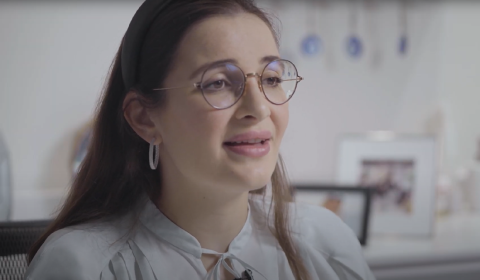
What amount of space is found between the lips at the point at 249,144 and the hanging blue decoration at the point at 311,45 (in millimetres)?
1238

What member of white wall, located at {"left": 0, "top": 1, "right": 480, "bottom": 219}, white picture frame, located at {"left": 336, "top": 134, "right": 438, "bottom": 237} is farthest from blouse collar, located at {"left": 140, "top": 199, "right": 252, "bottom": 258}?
white picture frame, located at {"left": 336, "top": 134, "right": 438, "bottom": 237}

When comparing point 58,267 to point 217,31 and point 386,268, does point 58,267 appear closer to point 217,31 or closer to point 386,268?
point 217,31

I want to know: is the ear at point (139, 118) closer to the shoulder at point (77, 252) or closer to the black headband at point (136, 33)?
the black headband at point (136, 33)

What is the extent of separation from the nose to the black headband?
0.54 feet

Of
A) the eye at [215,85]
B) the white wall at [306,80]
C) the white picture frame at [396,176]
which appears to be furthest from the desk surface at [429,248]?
the eye at [215,85]

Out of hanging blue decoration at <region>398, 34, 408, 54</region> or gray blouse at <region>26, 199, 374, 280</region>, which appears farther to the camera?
hanging blue decoration at <region>398, 34, 408, 54</region>

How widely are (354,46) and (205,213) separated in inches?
52.6

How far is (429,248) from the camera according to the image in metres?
1.52

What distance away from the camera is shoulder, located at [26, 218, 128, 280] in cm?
70

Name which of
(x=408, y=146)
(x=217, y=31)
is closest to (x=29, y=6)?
(x=217, y=31)

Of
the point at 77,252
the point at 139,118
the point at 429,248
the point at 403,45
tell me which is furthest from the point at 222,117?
the point at 403,45

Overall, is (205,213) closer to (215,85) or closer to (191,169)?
(191,169)

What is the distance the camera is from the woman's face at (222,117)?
0.73 meters

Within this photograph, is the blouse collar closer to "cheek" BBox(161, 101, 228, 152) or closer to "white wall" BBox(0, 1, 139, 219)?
"cheek" BBox(161, 101, 228, 152)
